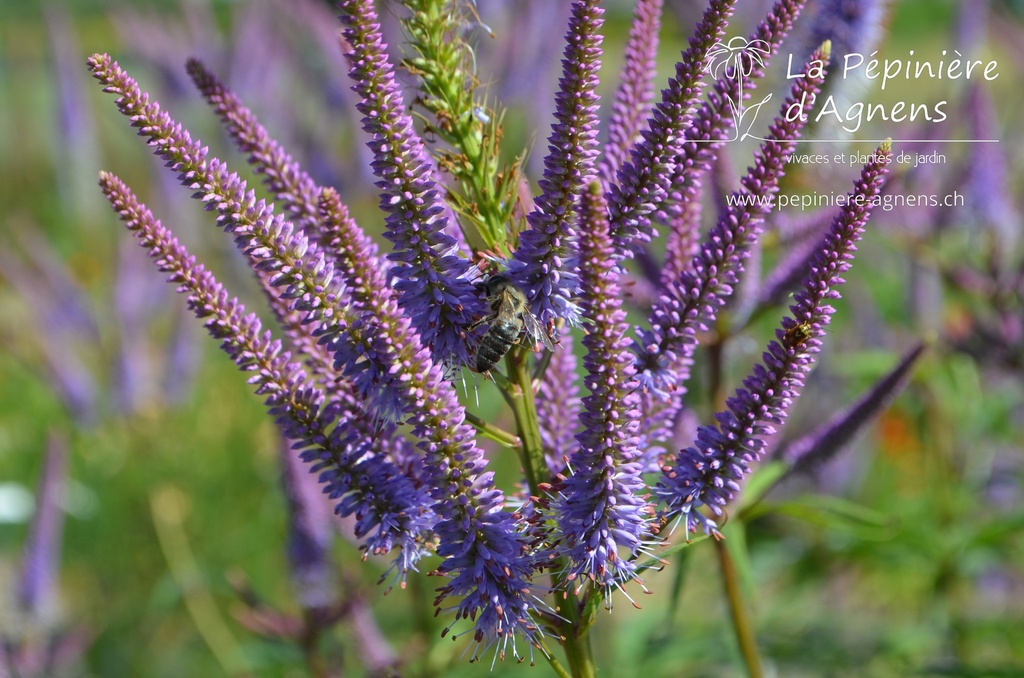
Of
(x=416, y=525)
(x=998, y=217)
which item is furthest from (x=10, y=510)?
(x=998, y=217)

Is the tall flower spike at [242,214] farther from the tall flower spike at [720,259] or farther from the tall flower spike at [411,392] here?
the tall flower spike at [720,259]

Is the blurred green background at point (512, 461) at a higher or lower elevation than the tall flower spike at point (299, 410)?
lower

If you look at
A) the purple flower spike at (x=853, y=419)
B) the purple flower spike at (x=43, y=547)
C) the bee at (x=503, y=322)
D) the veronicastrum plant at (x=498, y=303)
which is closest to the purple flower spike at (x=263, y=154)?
the veronicastrum plant at (x=498, y=303)

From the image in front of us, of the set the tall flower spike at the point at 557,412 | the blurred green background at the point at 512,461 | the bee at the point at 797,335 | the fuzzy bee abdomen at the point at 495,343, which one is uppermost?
the fuzzy bee abdomen at the point at 495,343

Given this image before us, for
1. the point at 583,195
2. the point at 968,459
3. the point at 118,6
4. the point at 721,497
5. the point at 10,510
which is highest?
the point at 118,6

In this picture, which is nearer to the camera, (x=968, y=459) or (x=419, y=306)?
(x=419, y=306)

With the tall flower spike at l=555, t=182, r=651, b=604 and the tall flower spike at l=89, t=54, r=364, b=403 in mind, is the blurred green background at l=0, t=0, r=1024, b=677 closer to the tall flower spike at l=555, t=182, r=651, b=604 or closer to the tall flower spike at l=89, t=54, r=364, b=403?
the tall flower spike at l=555, t=182, r=651, b=604

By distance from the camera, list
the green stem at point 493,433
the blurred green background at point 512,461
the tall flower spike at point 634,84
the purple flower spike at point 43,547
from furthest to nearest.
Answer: the blurred green background at point 512,461, the purple flower spike at point 43,547, the tall flower spike at point 634,84, the green stem at point 493,433

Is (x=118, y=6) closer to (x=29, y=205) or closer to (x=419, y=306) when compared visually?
(x=419, y=306)
